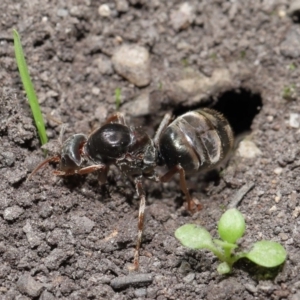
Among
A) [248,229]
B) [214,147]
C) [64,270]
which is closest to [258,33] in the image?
[214,147]

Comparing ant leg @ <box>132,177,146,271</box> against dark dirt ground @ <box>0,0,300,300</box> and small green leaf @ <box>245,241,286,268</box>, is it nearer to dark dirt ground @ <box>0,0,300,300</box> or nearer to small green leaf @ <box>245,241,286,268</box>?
dark dirt ground @ <box>0,0,300,300</box>

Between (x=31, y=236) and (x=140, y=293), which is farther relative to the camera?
(x=31, y=236)

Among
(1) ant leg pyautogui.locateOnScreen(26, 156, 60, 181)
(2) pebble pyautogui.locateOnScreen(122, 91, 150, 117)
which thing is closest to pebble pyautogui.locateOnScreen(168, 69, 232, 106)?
(2) pebble pyautogui.locateOnScreen(122, 91, 150, 117)

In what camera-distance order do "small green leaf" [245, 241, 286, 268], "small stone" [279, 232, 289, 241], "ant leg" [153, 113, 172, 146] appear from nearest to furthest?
"small green leaf" [245, 241, 286, 268], "small stone" [279, 232, 289, 241], "ant leg" [153, 113, 172, 146]

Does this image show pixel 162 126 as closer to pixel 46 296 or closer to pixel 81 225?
pixel 81 225

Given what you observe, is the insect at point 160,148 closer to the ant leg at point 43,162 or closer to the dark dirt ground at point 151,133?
the ant leg at point 43,162

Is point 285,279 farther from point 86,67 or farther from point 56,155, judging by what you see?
point 86,67

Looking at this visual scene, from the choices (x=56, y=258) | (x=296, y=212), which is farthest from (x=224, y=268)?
(x=56, y=258)
